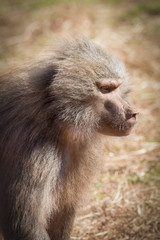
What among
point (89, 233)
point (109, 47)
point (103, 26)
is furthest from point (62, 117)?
point (103, 26)

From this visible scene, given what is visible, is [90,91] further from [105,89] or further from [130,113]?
[130,113]

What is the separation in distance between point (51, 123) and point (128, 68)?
162 inches

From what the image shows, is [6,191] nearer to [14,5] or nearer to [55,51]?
[55,51]

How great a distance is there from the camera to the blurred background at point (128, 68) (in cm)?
413

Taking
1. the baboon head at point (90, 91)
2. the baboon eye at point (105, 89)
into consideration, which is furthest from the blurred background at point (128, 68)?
the baboon eye at point (105, 89)

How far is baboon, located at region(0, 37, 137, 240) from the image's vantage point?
120 inches

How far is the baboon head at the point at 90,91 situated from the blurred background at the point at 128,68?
0.42 metres

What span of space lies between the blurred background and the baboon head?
0.42 meters

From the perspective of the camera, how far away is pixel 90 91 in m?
3.19

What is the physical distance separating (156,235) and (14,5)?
26.0 ft

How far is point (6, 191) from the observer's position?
3074 millimetres

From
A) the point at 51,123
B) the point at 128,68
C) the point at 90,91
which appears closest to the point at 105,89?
the point at 90,91

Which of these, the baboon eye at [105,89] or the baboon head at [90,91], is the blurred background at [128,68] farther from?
the baboon eye at [105,89]

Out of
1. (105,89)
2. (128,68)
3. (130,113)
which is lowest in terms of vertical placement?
(128,68)
